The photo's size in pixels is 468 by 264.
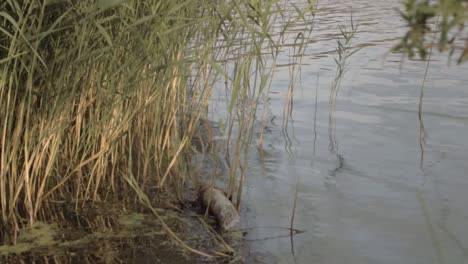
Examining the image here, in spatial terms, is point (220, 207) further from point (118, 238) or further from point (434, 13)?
point (434, 13)

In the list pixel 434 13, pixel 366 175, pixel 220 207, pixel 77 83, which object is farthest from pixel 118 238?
pixel 434 13

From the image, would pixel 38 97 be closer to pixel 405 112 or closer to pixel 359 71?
pixel 405 112

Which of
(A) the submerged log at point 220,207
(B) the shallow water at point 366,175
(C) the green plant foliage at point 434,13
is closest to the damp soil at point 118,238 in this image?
(A) the submerged log at point 220,207

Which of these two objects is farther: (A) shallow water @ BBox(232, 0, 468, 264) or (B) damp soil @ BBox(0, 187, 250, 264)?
(A) shallow water @ BBox(232, 0, 468, 264)

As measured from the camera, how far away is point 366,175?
13.3ft

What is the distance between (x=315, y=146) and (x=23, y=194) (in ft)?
7.56

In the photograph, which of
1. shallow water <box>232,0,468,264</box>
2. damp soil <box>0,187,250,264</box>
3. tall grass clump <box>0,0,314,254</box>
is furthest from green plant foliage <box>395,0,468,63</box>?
damp soil <box>0,187,250,264</box>

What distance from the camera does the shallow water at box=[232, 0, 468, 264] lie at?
3.05 m

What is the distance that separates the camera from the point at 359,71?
285 inches

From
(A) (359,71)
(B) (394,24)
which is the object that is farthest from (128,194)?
(B) (394,24)

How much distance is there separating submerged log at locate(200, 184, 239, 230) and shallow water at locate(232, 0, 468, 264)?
10cm

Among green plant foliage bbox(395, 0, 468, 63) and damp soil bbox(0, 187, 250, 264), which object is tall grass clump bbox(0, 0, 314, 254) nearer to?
damp soil bbox(0, 187, 250, 264)

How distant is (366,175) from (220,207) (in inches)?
49.5

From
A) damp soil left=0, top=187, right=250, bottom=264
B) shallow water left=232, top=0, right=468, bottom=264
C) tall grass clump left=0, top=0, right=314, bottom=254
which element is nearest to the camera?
tall grass clump left=0, top=0, right=314, bottom=254
